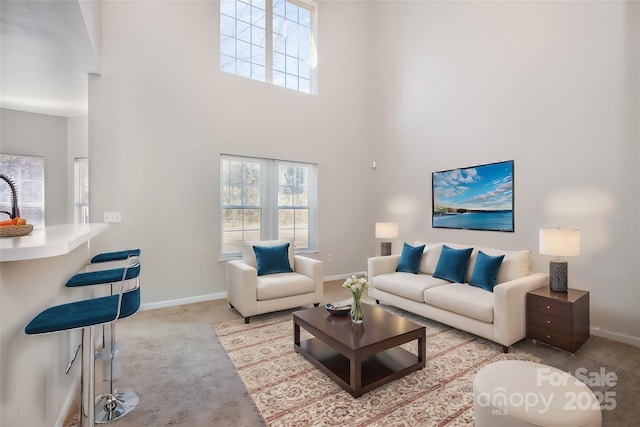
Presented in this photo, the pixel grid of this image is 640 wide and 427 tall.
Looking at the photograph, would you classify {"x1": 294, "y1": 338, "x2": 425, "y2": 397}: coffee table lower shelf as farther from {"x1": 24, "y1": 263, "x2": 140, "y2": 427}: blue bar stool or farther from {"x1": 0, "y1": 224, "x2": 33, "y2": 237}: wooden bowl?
{"x1": 0, "y1": 224, "x2": 33, "y2": 237}: wooden bowl

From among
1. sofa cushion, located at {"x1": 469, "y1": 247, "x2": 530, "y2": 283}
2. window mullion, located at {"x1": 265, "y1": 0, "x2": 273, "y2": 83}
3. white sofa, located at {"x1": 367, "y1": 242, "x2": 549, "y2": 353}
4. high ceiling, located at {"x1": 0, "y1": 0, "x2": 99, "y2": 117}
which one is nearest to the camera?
high ceiling, located at {"x1": 0, "y1": 0, "x2": 99, "y2": 117}

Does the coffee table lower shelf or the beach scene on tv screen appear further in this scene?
the beach scene on tv screen

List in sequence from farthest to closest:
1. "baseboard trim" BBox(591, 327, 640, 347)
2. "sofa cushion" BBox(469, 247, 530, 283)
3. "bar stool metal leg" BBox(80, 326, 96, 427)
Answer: "sofa cushion" BBox(469, 247, 530, 283) → "baseboard trim" BBox(591, 327, 640, 347) → "bar stool metal leg" BBox(80, 326, 96, 427)

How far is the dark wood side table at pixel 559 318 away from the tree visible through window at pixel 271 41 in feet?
14.9

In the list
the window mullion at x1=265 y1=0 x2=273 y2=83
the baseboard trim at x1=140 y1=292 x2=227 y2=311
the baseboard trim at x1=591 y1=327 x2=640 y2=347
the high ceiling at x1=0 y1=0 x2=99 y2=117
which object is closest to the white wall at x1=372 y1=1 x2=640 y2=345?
the baseboard trim at x1=591 y1=327 x2=640 y2=347

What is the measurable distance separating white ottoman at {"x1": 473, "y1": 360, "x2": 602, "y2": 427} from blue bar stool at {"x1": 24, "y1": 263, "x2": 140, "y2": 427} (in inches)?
76.7

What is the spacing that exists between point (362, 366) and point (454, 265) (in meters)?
1.87

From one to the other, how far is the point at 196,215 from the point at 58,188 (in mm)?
2769

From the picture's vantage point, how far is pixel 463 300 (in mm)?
3035

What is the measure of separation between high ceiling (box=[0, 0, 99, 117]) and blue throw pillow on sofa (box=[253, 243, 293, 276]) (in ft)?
9.20

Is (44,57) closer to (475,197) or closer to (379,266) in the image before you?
(379,266)

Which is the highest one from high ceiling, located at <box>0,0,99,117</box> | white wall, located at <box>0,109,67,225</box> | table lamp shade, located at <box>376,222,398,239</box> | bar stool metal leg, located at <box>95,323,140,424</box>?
high ceiling, located at <box>0,0,99,117</box>

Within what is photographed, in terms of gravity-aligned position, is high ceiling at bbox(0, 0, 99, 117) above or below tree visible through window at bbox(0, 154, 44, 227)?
above

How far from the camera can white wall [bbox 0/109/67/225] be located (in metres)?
4.80
